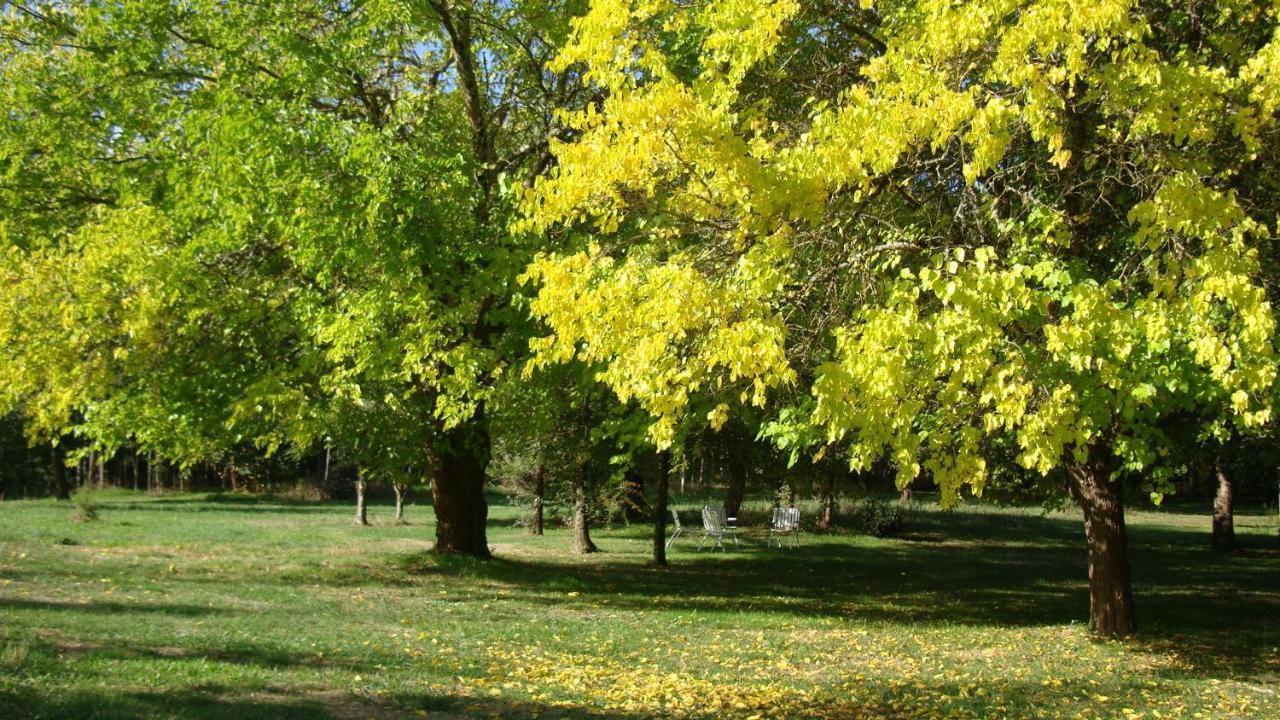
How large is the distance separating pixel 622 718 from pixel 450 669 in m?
1.98

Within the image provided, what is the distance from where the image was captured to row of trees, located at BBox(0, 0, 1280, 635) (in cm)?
617

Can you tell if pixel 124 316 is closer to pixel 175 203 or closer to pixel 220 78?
pixel 175 203

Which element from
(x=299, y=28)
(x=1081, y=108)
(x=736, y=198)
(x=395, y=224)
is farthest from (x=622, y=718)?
(x=299, y=28)

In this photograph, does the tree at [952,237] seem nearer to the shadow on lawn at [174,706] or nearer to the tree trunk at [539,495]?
the shadow on lawn at [174,706]

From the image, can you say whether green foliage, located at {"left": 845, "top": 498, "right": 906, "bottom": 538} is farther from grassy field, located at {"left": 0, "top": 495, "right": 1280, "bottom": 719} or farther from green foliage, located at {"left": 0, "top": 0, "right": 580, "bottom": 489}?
green foliage, located at {"left": 0, "top": 0, "right": 580, "bottom": 489}

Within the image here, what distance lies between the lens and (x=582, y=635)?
10.4 meters

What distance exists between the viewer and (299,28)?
44.0 ft

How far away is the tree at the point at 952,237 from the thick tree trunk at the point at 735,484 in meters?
14.4

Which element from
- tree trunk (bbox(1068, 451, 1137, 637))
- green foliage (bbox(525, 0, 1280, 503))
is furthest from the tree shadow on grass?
tree trunk (bbox(1068, 451, 1137, 637))

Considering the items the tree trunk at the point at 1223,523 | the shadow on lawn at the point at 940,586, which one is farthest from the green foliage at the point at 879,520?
the tree trunk at the point at 1223,523

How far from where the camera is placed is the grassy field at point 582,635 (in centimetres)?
682

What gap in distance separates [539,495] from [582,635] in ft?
48.8

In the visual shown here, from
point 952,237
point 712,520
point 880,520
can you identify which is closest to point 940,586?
point 712,520

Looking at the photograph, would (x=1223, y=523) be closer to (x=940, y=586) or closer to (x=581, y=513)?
(x=940, y=586)
